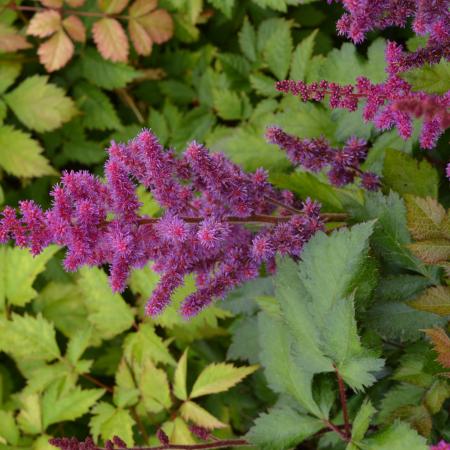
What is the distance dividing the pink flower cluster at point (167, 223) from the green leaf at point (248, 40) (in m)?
1.12

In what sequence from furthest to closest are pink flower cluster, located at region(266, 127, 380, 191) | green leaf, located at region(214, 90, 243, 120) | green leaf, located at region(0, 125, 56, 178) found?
green leaf, located at region(0, 125, 56, 178) → green leaf, located at region(214, 90, 243, 120) → pink flower cluster, located at region(266, 127, 380, 191)

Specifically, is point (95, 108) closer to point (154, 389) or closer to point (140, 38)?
point (140, 38)

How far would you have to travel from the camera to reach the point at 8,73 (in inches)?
110

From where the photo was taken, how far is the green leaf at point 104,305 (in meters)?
2.43

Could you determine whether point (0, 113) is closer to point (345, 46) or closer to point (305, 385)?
point (345, 46)

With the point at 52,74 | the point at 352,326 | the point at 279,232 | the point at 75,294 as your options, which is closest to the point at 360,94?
the point at 279,232

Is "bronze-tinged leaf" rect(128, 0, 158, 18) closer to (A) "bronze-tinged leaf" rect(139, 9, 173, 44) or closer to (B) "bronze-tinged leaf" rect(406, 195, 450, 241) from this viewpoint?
(A) "bronze-tinged leaf" rect(139, 9, 173, 44)

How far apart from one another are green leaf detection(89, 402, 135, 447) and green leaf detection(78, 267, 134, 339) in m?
0.30

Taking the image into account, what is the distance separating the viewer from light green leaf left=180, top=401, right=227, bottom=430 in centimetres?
212

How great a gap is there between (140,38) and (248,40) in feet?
1.49

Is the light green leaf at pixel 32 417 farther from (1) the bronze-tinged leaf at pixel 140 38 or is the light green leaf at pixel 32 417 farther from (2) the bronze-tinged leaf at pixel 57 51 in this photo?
(1) the bronze-tinged leaf at pixel 140 38

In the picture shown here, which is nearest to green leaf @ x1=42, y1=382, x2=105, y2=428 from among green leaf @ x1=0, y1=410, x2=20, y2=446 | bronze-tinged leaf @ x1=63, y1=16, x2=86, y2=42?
green leaf @ x1=0, y1=410, x2=20, y2=446

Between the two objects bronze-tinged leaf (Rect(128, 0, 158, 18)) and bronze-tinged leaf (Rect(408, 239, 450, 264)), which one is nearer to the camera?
bronze-tinged leaf (Rect(408, 239, 450, 264))

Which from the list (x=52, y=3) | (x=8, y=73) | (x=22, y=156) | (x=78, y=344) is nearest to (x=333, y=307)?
(x=78, y=344)
